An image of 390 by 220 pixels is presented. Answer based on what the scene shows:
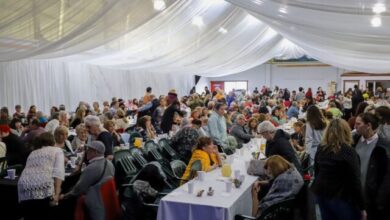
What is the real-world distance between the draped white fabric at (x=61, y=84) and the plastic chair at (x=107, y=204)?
714 cm

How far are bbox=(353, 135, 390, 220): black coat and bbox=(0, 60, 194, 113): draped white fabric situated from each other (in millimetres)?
8987

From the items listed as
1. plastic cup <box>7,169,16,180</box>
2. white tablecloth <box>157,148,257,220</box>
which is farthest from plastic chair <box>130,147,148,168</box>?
white tablecloth <box>157,148,257,220</box>

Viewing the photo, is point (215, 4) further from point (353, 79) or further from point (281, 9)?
point (353, 79)

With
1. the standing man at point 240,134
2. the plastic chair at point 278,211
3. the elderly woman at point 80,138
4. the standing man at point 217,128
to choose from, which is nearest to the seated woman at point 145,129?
the standing man at point 217,128

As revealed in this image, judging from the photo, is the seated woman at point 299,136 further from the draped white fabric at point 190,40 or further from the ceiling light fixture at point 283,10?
the draped white fabric at point 190,40

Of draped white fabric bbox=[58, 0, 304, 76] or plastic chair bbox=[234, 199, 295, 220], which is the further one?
draped white fabric bbox=[58, 0, 304, 76]

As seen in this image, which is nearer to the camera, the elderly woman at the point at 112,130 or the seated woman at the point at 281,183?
the seated woman at the point at 281,183

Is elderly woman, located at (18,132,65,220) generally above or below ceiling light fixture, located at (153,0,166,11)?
below

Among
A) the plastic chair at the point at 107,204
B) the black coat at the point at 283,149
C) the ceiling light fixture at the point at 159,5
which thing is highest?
the ceiling light fixture at the point at 159,5

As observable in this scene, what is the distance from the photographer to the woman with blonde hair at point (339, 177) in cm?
299

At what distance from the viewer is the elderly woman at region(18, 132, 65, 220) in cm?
365

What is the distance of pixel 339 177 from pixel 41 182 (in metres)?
2.66

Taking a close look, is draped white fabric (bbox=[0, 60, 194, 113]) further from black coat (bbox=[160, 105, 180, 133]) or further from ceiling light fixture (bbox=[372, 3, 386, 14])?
Result: ceiling light fixture (bbox=[372, 3, 386, 14])

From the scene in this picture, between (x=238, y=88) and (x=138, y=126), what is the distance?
1824 cm
